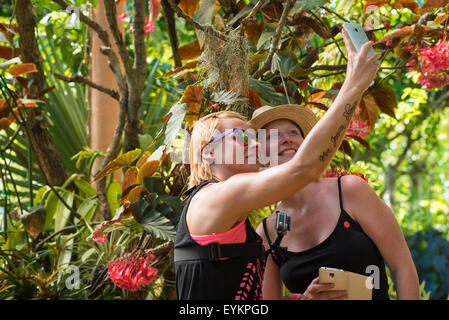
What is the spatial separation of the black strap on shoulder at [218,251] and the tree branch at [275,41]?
87 cm

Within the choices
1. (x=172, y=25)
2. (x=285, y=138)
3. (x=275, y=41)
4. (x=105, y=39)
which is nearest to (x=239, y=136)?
(x=285, y=138)

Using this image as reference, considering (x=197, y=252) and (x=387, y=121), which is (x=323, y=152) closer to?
(x=197, y=252)

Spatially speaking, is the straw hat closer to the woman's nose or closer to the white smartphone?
the woman's nose

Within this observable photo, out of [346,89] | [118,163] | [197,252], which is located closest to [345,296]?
[197,252]

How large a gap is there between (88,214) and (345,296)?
1.76 meters

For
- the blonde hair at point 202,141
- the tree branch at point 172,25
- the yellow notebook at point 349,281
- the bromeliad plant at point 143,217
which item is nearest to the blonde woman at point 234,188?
the blonde hair at point 202,141

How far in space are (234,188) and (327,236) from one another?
0.52 metres

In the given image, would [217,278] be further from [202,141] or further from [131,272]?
[131,272]

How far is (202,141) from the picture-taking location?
1.32 m

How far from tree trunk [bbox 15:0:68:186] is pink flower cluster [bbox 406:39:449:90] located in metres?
1.88

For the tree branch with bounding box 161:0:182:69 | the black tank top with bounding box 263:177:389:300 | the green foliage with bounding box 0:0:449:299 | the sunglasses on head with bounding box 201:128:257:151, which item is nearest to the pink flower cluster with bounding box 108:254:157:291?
the green foliage with bounding box 0:0:449:299

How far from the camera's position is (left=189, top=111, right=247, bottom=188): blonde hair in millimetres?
1317

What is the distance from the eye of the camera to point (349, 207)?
4.91ft

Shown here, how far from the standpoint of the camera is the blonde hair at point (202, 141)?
132cm
